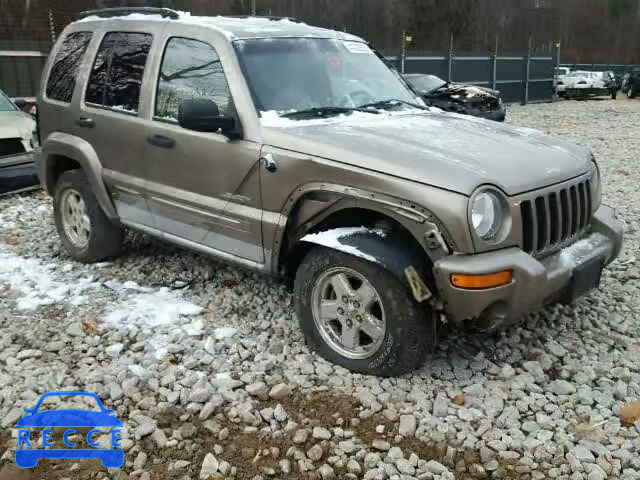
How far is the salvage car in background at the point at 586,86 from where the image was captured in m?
29.0

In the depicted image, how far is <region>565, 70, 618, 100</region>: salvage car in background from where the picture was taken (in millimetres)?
28969

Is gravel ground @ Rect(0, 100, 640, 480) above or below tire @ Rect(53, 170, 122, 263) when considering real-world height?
below

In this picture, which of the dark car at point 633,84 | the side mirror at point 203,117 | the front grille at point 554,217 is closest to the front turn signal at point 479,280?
the front grille at point 554,217

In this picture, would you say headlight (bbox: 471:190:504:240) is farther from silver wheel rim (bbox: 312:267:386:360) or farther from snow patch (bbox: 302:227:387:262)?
silver wheel rim (bbox: 312:267:386:360)

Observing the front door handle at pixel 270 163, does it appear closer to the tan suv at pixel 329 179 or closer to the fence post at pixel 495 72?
the tan suv at pixel 329 179

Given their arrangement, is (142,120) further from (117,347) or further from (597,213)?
(597,213)

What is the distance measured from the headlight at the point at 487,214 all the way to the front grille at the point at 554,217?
142 mm

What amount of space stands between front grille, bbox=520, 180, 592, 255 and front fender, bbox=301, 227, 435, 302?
1.77 feet

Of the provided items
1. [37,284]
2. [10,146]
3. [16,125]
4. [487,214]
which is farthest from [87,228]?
[487,214]

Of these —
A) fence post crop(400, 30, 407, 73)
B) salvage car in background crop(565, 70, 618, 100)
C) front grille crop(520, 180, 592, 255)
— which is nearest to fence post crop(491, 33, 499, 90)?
fence post crop(400, 30, 407, 73)

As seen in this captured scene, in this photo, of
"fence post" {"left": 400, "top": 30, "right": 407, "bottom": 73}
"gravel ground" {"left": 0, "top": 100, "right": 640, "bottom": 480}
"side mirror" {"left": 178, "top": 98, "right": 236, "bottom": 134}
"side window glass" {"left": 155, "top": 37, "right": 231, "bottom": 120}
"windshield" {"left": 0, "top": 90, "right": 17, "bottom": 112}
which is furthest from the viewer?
"fence post" {"left": 400, "top": 30, "right": 407, "bottom": 73}

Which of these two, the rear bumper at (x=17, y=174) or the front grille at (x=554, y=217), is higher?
the front grille at (x=554, y=217)

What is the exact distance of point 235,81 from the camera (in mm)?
4004

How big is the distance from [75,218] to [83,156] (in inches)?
29.6
